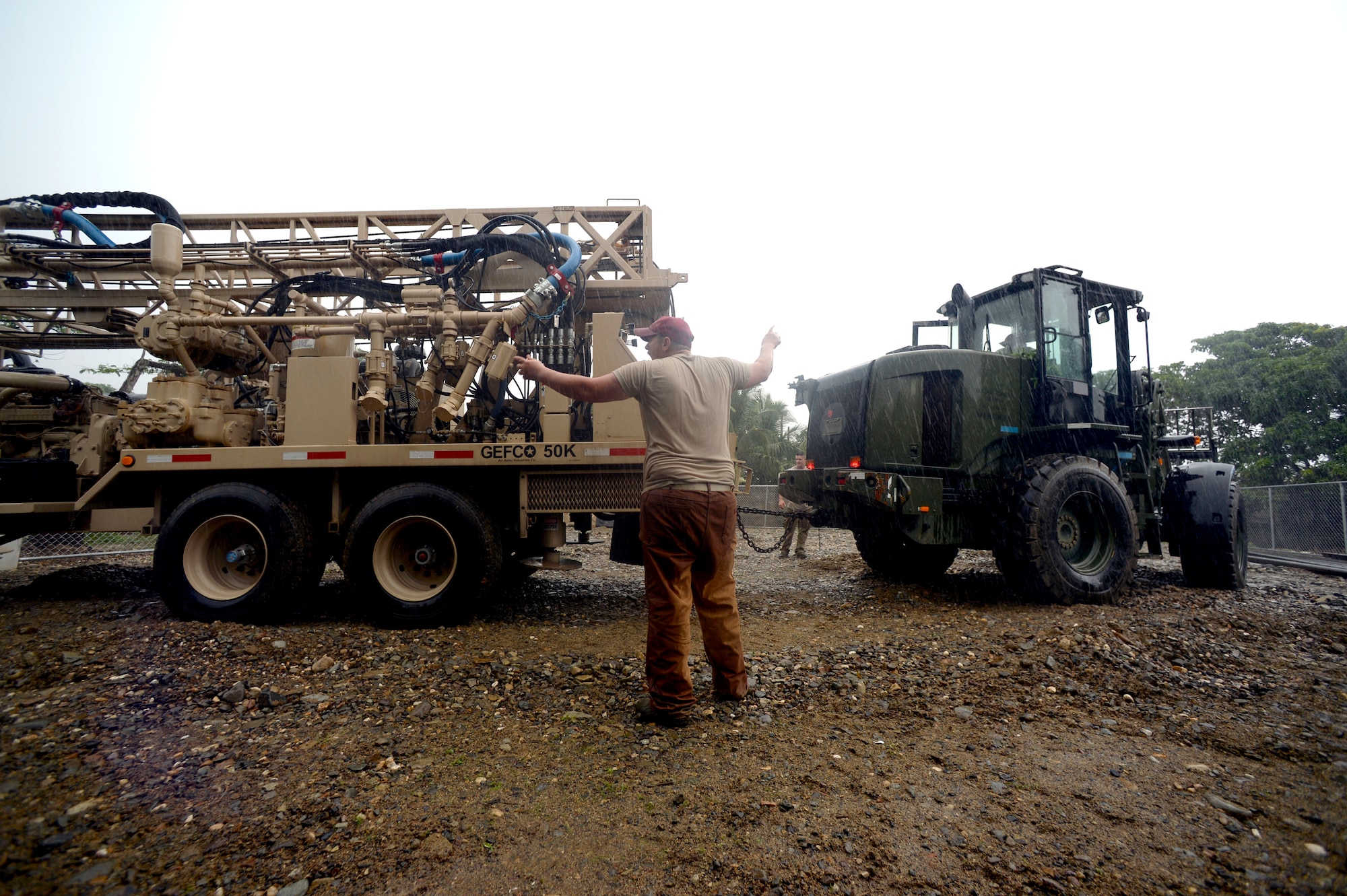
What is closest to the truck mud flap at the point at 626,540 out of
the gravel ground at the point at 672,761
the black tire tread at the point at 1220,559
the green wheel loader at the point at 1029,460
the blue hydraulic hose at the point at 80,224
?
the gravel ground at the point at 672,761

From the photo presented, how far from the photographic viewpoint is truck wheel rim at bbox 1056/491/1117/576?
5.39 meters

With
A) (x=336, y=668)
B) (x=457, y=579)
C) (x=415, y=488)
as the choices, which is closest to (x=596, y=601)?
(x=457, y=579)

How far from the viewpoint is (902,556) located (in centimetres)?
663

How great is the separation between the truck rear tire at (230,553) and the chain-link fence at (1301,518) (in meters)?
13.3

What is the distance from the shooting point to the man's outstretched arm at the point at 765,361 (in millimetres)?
3490

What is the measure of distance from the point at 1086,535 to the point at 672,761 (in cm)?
459

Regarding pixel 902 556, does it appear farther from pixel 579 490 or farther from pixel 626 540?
pixel 579 490

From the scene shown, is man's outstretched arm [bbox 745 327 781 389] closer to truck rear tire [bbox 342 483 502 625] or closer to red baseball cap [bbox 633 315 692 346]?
red baseball cap [bbox 633 315 692 346]

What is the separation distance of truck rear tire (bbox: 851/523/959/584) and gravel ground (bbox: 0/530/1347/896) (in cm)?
171

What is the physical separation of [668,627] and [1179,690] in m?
2.67

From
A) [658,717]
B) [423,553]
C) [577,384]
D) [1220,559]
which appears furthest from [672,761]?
[1220,559]

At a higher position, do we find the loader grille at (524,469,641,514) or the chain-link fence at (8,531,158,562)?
the loader grille at (524,469,641,514)

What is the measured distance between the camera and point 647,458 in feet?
10.7

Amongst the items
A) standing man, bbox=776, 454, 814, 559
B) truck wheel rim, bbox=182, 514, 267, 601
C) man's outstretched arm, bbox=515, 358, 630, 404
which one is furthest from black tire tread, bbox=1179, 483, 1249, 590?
truck wheel rim, bbox=182, 514, 267, 601
